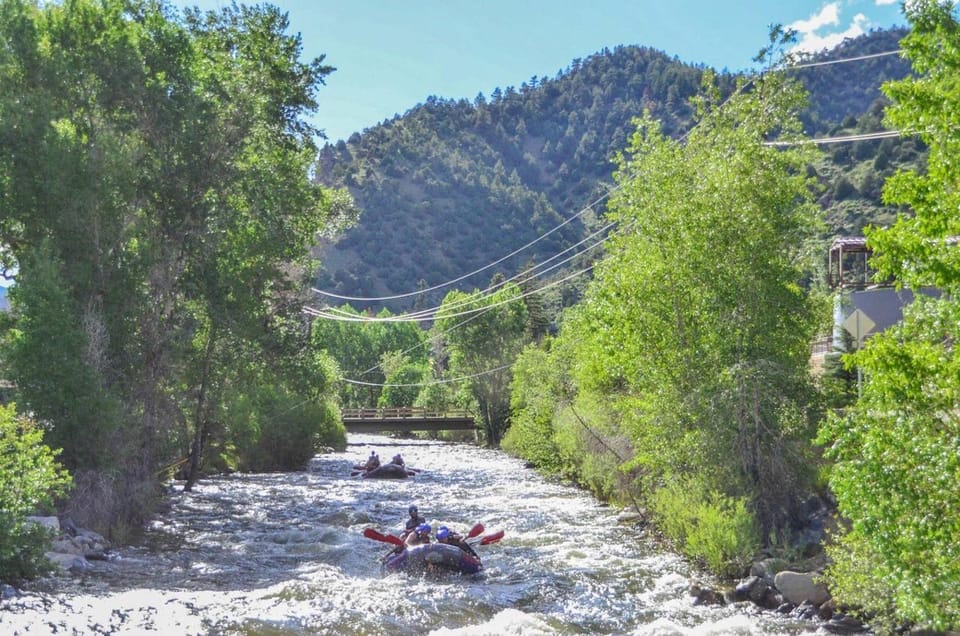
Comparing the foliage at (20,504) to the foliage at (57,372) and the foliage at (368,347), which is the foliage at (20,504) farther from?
the foliage at (368,347)

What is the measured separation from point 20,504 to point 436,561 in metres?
7.26

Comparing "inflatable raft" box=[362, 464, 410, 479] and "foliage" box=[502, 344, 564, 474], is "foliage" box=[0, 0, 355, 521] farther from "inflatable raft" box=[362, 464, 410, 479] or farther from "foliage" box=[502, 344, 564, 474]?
"foliage" box=[502, 344, 564, 474]

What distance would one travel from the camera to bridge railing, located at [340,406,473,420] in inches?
2493

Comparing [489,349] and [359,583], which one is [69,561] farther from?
[489,349]

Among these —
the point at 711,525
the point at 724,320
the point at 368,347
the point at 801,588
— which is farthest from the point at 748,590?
the point at 368,347

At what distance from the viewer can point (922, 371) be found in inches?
364

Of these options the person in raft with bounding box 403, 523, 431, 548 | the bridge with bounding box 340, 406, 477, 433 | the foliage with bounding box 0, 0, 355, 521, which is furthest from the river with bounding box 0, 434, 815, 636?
the bridge with bounding box 340, 406, 477, 433

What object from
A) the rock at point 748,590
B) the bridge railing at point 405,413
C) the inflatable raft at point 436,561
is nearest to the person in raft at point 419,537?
the inflatable raft at point 436,561

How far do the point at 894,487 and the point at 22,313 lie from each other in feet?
58.8

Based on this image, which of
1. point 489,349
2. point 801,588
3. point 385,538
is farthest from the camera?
point 489,349

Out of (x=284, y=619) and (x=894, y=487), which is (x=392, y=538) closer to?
(x=284, y=619)

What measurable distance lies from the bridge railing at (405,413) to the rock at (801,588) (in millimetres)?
47990

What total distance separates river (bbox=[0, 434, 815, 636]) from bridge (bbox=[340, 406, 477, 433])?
31.6 metres

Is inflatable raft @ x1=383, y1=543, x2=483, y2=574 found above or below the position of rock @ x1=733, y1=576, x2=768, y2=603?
below
